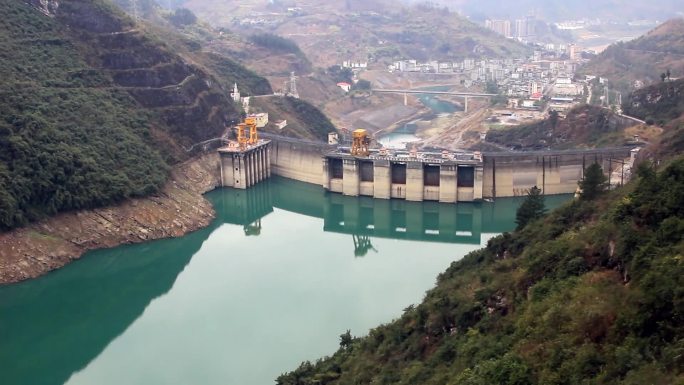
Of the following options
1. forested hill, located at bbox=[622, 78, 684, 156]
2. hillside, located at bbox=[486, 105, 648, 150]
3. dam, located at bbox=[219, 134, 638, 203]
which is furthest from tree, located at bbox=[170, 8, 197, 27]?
forested hill, located at bbox=[622, 78, 684, 156]

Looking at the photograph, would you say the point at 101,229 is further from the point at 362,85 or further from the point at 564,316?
the point at 362,85

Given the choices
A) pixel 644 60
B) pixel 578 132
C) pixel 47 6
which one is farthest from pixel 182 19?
pixel 578 132

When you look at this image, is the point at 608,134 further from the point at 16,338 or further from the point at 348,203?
the point at 16,338

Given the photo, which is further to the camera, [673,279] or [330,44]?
[330,44]

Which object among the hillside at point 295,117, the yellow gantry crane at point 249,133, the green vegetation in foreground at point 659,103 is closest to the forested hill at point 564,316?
the green vegetation in foreground at point 659,103

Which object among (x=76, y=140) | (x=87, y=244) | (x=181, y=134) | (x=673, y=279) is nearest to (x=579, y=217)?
(x=673, y=279)
